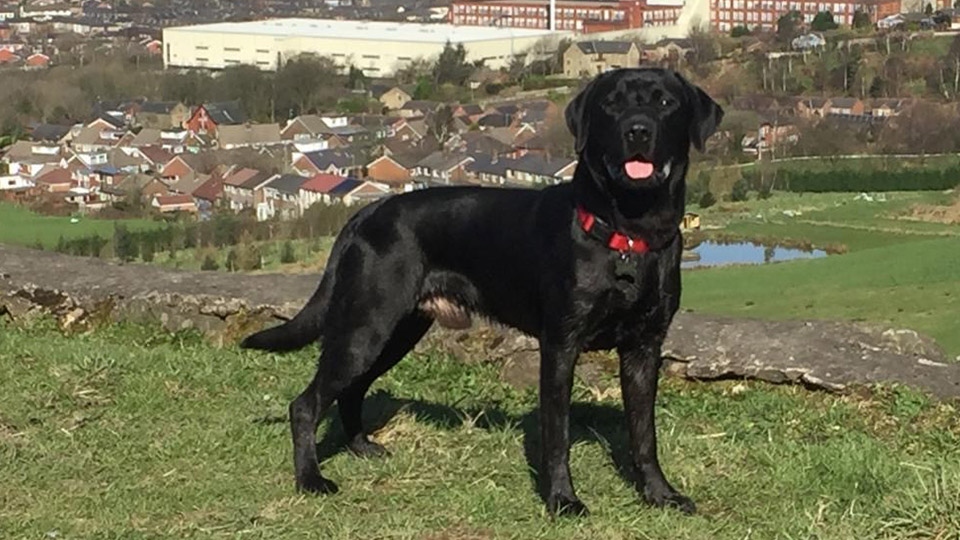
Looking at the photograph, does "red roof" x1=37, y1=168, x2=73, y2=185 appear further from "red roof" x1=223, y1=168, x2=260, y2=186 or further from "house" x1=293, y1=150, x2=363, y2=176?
"house" x1=293, y1=150, x2=363, y2=176

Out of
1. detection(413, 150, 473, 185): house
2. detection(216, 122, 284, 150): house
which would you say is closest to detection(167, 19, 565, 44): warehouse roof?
detection(216, 122, 284, 150): house

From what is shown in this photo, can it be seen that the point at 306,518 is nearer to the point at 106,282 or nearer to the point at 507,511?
the point at 507,511

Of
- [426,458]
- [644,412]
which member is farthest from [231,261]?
[644,412]

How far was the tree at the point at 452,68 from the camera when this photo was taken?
89.4m

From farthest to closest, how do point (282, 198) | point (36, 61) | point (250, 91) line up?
point (36, 61)
point (250, 91)
point (282, 198)

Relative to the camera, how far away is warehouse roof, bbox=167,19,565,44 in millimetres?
96875

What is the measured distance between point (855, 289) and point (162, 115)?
5513cm

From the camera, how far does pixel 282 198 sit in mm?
54531

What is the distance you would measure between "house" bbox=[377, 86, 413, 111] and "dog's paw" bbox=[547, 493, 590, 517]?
255 feet

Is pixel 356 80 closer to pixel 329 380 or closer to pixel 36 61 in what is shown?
pixel 36 61

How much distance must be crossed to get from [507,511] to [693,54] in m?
82.3

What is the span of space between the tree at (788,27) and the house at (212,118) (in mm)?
31138

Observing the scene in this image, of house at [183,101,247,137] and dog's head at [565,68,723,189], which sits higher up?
dog's head at [565,68,723,189]

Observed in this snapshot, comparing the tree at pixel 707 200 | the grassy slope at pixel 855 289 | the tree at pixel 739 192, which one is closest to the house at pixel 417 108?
the tree at pixel 739 192
